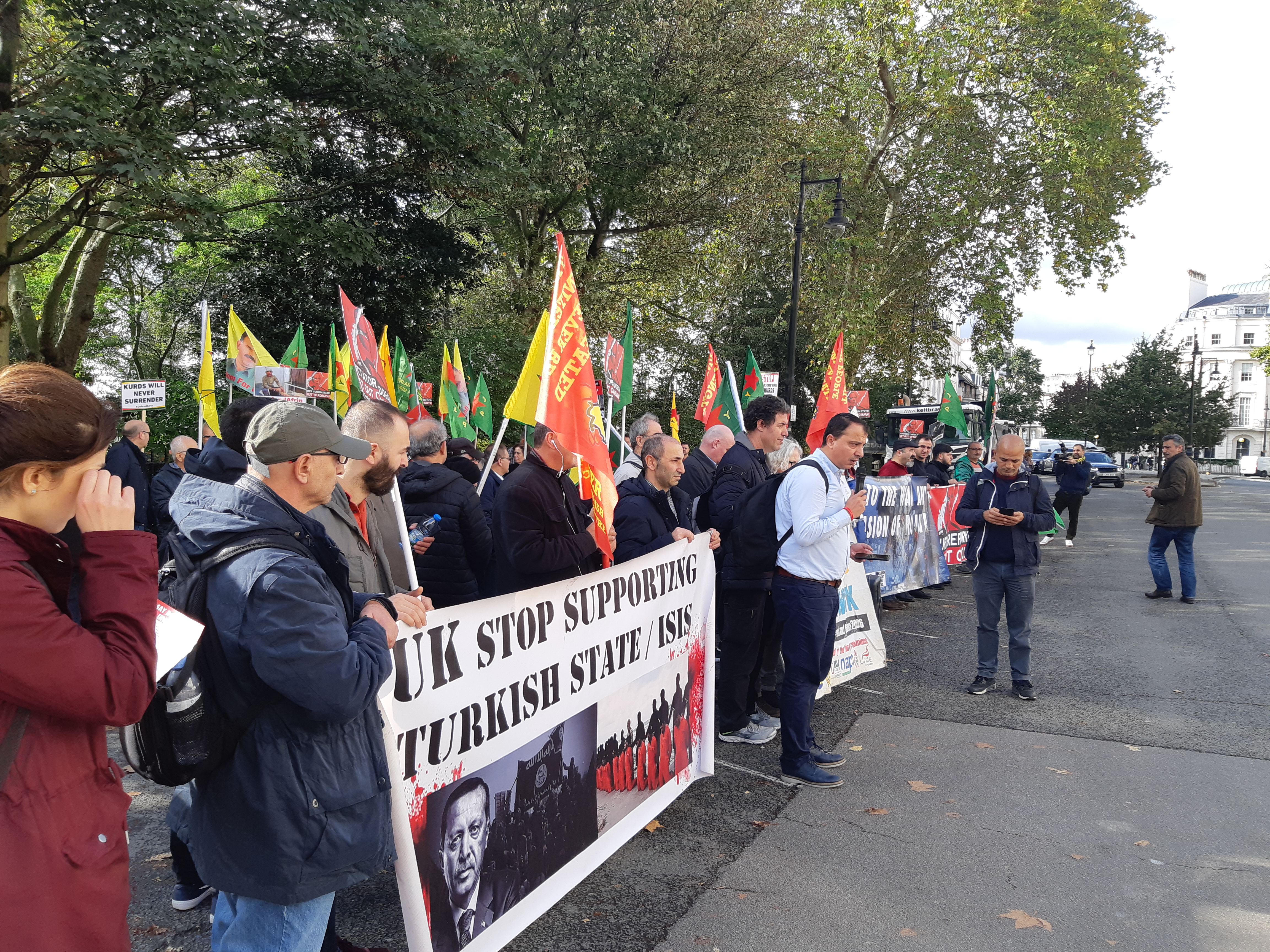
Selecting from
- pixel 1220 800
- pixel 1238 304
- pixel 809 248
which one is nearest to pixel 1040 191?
pixel 809 248

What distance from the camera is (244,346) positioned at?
11086mm

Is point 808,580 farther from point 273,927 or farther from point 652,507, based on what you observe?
point 273,927

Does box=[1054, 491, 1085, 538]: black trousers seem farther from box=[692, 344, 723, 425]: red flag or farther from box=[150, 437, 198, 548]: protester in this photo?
box=[150, 437, 198, 548]: protester

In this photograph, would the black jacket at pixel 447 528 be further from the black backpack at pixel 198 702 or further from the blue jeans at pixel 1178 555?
the blue jeans at pixel 1178 555

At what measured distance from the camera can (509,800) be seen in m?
3.13

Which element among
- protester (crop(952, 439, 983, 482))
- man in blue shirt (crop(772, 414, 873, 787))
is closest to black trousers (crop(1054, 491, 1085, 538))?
protester (crop(952, 439, 983, 482))

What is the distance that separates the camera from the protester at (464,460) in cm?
697

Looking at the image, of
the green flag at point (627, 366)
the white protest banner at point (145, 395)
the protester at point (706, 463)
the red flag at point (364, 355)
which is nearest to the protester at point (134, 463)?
the white protest banner at point (145, 395)

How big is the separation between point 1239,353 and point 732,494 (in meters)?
126

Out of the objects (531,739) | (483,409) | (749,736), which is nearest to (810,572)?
(749,736)

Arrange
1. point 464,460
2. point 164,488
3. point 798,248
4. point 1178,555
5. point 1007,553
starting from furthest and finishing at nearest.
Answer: point 798,248, point 1178,555, point 164,488, point 464,460, point 1007,553

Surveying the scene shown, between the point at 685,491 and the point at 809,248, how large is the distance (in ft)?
75.0

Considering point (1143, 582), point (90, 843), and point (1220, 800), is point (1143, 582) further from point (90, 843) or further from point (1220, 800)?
point (90, 843)

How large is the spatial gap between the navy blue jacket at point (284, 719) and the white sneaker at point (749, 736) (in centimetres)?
354
